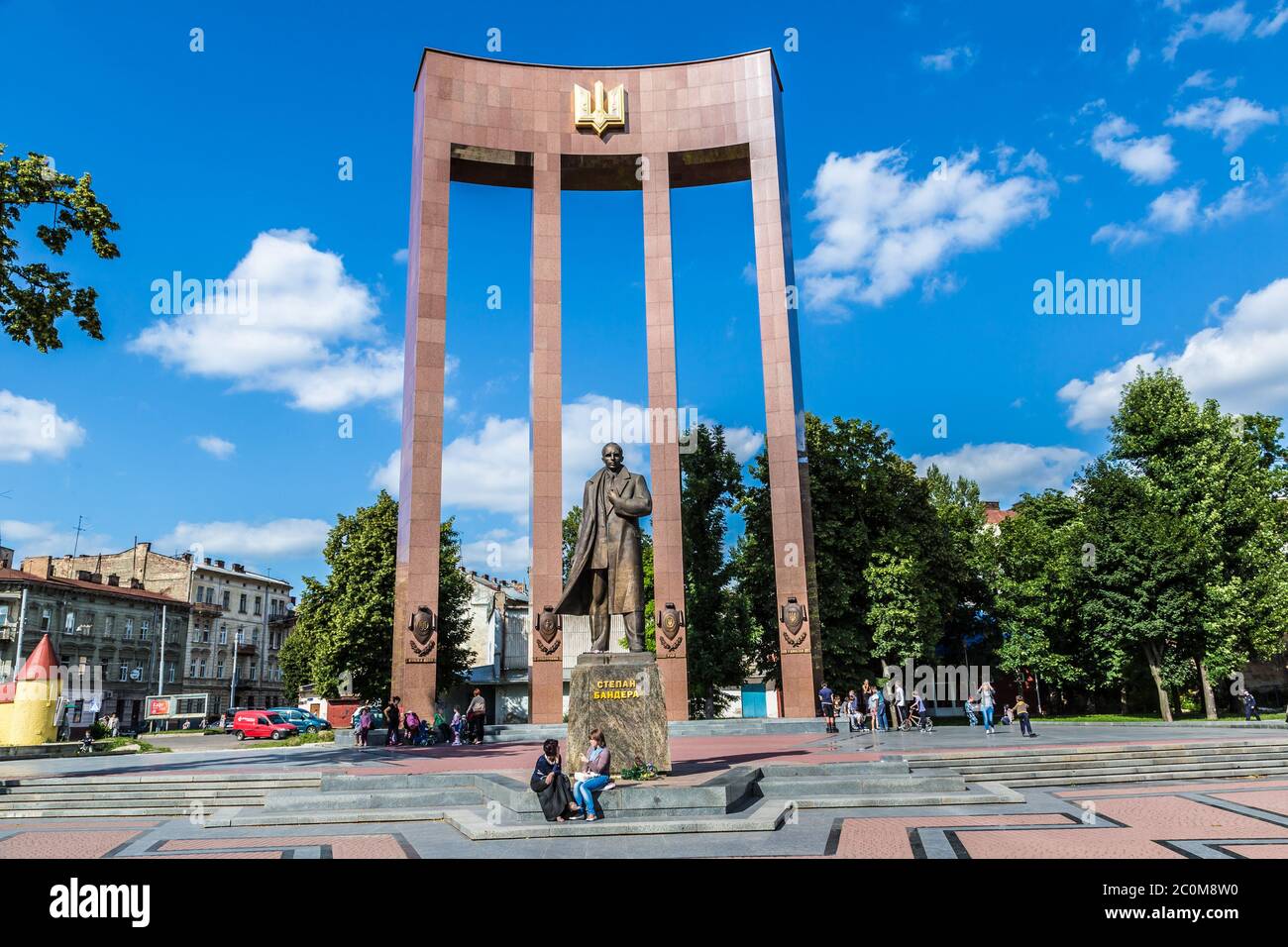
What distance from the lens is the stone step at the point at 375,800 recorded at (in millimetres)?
12180

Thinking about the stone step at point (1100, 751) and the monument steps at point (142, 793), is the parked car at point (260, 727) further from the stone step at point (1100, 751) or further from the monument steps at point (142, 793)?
the stone step at point (1100, 751)

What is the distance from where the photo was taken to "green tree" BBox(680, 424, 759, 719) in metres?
35.7

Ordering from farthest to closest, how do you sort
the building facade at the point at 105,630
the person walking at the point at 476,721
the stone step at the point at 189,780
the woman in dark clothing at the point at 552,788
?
the building facade at the point at 105,630 < the person walking at the point at 476,721 < the stone step at the point at 189,780 < the woman in dark clothing at the point at 552,788

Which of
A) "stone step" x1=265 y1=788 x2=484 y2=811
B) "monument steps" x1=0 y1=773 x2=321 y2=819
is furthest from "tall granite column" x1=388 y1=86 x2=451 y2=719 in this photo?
"stone step" x1=265 y1=788 x2=484 y2=811

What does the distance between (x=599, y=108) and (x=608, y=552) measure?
2301cm

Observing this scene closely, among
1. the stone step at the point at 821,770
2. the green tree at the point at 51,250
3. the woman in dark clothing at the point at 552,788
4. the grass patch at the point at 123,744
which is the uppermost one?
the green tree at the point at 51,250

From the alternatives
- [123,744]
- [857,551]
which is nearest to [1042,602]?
[857,551]

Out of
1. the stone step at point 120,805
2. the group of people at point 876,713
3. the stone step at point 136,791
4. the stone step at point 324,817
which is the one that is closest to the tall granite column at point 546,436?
the group of people at point 876,713

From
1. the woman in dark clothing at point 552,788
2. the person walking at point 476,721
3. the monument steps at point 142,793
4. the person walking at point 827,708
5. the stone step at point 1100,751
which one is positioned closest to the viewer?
the woman in dark clothing at point 552,788

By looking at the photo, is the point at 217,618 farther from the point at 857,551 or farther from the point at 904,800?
the point at 904,800

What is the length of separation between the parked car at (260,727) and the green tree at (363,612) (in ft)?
9.64

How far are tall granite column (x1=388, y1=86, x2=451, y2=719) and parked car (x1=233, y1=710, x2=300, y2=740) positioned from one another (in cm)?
1577

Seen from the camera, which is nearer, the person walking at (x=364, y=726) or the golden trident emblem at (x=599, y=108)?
the person walking at (x=364, y=726)
